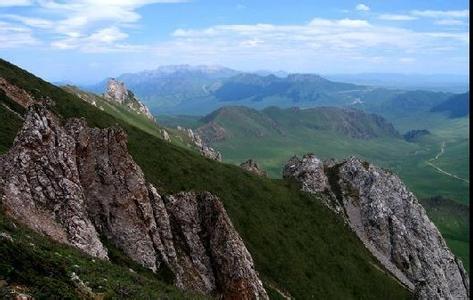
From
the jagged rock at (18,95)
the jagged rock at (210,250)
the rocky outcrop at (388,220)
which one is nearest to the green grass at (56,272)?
the jagged rock at (210,250)

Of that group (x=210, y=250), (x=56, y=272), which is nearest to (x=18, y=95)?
(x=210, y=250)

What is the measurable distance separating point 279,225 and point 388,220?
40528 mm

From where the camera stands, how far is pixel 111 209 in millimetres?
66750

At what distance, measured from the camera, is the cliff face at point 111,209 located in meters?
53.9

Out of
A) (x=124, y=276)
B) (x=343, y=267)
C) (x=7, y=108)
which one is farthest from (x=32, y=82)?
(x=124, y=276)

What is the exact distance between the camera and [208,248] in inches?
3002

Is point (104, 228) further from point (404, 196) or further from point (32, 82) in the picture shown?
point (404, 196)

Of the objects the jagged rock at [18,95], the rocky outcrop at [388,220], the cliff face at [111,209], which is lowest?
the rocky outcrop at [388,220]

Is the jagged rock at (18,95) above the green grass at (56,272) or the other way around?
above

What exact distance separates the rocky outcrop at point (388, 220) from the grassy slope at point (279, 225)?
31.9 feet

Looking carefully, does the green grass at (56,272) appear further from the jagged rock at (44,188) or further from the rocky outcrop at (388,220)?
the rocky outcrop at (388,220)

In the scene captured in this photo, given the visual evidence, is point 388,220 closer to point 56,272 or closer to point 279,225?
point 279,225

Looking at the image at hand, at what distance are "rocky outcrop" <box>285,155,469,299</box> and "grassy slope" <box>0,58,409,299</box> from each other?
973 centimetres

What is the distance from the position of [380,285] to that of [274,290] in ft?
105
